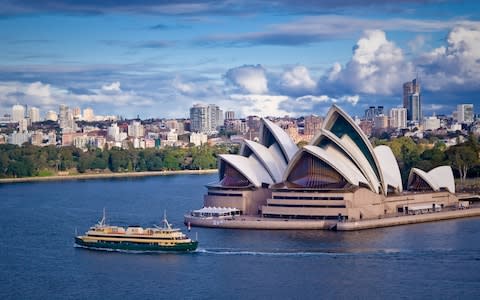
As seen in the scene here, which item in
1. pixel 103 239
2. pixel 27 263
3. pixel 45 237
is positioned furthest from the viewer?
pixel 45 237

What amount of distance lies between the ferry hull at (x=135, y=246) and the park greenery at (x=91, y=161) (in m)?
47.1

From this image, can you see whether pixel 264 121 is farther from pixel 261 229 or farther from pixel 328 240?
pixel 328 240

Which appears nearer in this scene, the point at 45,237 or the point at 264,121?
the point at 45,237

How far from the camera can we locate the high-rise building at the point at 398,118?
138 metres

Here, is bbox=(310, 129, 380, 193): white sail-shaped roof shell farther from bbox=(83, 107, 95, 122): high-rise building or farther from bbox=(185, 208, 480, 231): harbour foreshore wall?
bbox=(83, 107, 95, 122): high-rise building

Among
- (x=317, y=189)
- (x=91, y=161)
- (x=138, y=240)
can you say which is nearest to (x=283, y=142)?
(x=317, y=189)

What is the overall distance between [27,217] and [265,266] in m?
16.9

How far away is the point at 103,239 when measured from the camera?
33688 millimetres

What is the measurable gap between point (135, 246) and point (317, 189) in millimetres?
8798

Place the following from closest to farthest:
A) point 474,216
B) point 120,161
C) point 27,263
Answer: point 27,263
point 474,216
point 120,161

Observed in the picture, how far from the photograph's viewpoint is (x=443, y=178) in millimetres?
45750

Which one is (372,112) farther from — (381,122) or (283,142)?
(283,142)

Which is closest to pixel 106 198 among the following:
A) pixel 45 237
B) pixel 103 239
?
pixel 45 237

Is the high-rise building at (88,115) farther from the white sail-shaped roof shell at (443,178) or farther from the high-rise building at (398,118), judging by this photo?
the white sail-shaped roof shell at (443,178)
